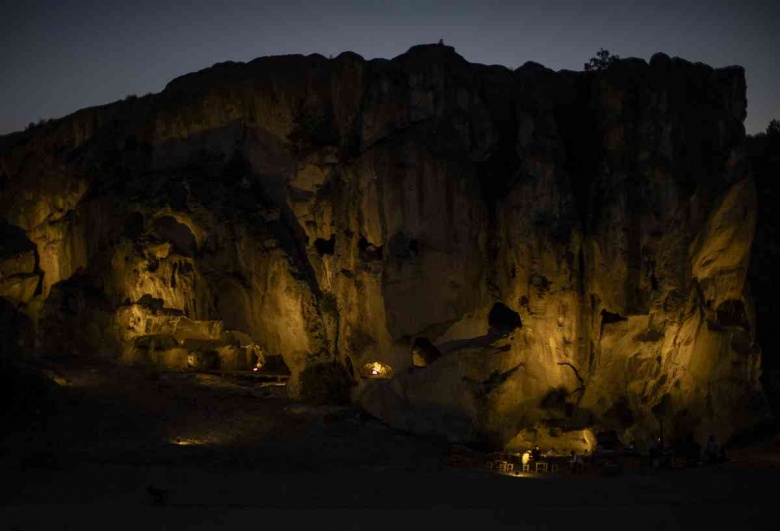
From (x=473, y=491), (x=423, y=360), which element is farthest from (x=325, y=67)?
(x=473, y=491)

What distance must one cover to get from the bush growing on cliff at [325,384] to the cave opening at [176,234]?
22.4ft

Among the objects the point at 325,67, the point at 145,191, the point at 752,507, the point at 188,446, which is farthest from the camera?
the point at 145,191

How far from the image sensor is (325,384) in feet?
90.6

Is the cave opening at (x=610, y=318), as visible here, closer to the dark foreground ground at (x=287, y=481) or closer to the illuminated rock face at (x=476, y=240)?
the illuminated rock face at (x=476, y=240)

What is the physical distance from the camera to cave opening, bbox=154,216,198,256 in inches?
1223

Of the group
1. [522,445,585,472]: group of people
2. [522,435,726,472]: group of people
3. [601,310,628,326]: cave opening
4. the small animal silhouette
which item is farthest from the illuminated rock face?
the small animal silhouette

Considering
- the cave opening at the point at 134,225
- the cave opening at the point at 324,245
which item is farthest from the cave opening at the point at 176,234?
the cave opening at the point at 324,245

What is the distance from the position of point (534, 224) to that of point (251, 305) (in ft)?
35.9

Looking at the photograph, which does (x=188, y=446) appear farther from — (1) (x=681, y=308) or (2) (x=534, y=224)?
(1) (x=681, y=308)

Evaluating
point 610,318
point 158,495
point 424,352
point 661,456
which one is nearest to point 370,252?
point 424,352

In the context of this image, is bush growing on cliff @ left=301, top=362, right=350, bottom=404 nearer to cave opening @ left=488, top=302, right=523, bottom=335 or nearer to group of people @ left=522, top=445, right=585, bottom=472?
cave opening @ left=488, top=302, right=523, bottom=335

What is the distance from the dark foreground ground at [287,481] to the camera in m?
16.8

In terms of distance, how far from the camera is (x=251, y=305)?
2997cm

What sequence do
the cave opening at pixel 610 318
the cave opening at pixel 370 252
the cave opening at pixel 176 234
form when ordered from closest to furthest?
1. the cave opening at pixel 610 318
2. the cave opening at pixel 370 252
3. the cave opening at pixel 176 234
